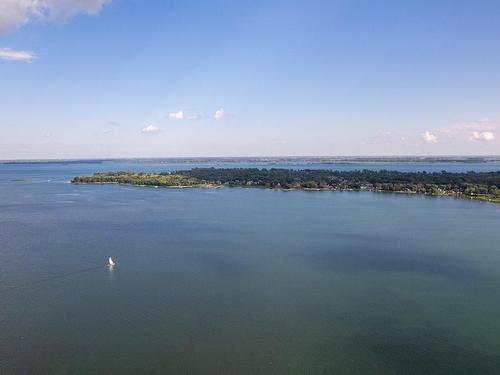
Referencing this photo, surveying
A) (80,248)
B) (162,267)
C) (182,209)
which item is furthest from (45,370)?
(182,209)

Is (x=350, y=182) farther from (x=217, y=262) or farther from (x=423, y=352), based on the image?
(x=423, y=352)

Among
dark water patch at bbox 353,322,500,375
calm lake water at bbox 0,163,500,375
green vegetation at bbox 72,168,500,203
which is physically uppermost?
green vegetation at bbox 72,168,500,203

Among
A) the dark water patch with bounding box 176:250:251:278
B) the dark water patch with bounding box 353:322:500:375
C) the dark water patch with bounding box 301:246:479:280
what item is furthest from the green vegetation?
the dark water patch with bounding box 353:322:500:375

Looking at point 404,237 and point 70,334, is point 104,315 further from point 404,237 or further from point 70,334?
point 404,237

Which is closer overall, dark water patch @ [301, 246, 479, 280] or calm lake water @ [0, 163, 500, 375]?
calm lake water @ [0, 163, 500, 375]

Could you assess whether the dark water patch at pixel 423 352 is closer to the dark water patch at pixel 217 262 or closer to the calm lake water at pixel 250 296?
the calm lake water at pixel 250 296

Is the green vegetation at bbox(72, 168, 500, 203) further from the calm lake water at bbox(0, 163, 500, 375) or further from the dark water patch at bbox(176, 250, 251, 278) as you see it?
the dark water patch at bbox(176, 250, 251, 278)
